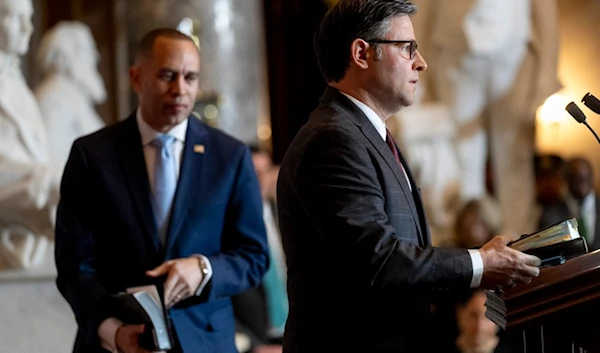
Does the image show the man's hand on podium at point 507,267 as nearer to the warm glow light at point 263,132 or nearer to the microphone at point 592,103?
the microphone at point 592,103

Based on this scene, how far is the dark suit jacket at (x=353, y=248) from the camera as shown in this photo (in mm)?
2271

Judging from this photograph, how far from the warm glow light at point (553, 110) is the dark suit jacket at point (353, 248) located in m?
5.75

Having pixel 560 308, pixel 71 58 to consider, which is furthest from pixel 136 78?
pixel 71 58

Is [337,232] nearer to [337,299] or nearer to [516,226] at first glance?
[337,299]

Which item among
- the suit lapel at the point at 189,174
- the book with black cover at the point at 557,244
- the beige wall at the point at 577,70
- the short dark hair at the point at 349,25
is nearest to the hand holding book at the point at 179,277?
the suit lapel at the point at 189,174

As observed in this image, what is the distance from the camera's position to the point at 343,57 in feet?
8.27

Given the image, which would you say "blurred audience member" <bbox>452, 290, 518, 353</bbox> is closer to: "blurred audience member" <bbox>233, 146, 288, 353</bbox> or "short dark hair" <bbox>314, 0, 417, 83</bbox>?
"blurred audience member" <bbox>233, 146, 288, 353</bbox>

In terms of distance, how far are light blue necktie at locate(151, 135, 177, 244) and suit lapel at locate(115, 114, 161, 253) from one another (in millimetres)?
39

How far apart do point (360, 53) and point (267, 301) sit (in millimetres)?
3407

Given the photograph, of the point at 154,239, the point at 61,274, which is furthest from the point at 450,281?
the point at 61,274

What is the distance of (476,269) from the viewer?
2.29 m

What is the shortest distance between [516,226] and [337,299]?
5.35m

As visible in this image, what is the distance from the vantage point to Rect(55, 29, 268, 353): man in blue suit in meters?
2.98

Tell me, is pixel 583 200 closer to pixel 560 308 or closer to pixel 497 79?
pixel 497 79
